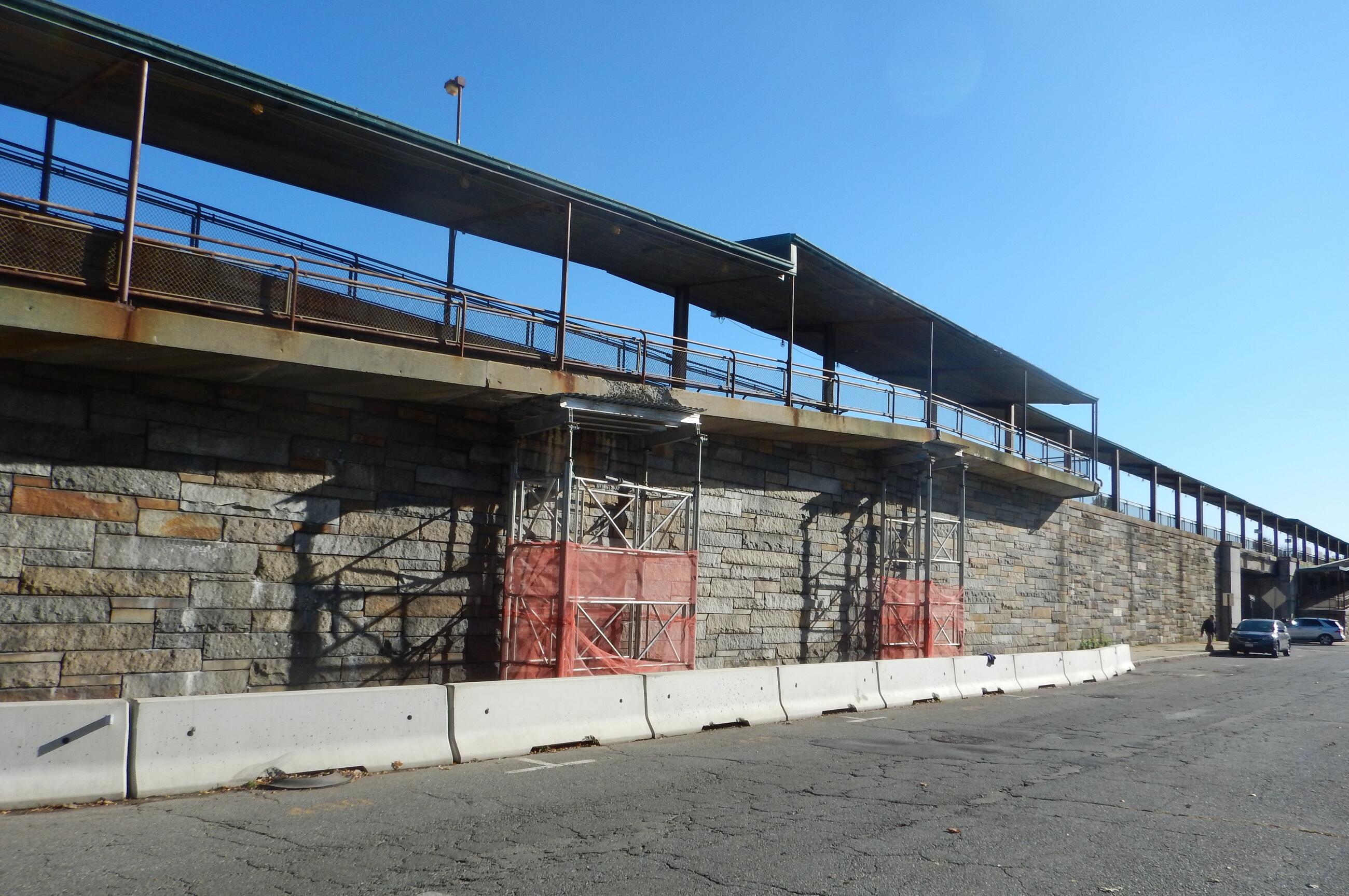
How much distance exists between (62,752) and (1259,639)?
128ft

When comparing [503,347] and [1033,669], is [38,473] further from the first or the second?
[1033,669]

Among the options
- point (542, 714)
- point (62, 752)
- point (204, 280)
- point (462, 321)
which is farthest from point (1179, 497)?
point (62, 752)

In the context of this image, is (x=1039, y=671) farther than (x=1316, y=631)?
No

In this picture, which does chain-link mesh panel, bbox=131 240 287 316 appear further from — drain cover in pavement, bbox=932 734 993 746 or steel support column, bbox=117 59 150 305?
drain cover in pavement, bbox=932 734 993 746

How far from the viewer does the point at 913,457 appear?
21562mm

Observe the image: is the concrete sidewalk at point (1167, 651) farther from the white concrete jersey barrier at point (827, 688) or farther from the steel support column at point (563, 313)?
the steel support column at point (563, 313)

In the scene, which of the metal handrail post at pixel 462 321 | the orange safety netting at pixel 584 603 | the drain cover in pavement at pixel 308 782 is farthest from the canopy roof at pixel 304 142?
the drain cover in pavement at pixel 308 782

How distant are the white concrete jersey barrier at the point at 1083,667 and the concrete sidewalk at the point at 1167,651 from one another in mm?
5754

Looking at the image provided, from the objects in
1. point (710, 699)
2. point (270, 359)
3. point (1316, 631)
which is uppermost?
point (270, 359)

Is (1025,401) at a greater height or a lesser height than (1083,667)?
greater

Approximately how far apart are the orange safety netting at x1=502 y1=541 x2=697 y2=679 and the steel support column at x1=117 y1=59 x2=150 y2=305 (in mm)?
6172

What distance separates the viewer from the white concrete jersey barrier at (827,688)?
570 inches

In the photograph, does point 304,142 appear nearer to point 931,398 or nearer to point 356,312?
point 356,312

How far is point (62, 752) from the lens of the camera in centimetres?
789
